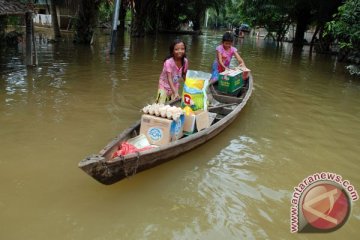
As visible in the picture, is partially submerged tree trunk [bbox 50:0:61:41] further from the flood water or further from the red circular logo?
the red circular logo

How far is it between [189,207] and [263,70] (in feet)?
35.3

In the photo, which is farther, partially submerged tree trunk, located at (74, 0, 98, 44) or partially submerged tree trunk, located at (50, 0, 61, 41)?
partially submerged tree trunk, located at (50, 0, 61, 41)

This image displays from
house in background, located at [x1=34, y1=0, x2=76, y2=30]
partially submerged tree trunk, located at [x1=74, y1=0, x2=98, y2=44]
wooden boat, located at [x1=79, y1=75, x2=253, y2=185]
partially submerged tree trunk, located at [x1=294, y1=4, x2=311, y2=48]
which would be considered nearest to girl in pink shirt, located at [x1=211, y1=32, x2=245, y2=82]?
wooden boat, located at [x1=79, y1=75, x2=253, y2=185]

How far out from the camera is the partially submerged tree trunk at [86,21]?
17234 millimetres

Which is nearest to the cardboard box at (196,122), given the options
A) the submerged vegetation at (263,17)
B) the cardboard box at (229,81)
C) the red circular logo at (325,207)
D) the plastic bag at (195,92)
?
the plastic bag at (195,92)

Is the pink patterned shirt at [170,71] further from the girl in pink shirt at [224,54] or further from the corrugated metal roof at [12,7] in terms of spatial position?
the corrugated metal roof at [12,7]

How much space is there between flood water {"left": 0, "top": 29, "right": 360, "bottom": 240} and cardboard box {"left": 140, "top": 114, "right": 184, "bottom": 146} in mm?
364

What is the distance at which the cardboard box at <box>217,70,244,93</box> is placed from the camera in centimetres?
746

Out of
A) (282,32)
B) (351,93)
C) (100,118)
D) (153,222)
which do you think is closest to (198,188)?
(153,222)

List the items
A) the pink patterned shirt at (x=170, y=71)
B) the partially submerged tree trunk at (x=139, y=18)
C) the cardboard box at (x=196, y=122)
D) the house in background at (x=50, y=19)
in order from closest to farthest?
the cardboard box at (x=196, y=122), the pink patterned shirt at (x=170, y=71), the partially submerged tree trunk at (x=139, y=18), the house in background at (x=50, y=19)

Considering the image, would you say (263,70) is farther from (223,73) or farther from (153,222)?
(153,222)

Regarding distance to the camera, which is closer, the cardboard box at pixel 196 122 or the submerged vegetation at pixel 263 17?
the cardboard box at pixel 196 122

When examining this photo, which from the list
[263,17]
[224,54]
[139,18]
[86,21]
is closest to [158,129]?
[224,54]

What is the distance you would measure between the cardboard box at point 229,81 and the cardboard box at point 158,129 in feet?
9.75
